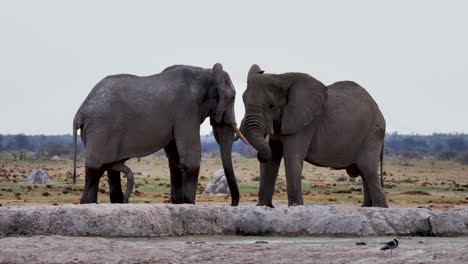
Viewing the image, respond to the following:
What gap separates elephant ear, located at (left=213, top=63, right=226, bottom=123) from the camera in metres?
16.1

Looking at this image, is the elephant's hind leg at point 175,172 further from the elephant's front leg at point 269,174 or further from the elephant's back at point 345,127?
the elephant's back at point 345,127

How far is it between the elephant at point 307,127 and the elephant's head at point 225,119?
464 mm

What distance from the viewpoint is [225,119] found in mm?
Answer: 16344

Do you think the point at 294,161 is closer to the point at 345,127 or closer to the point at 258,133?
the point at 258,133

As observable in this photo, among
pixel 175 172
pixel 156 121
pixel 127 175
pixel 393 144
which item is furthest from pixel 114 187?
pixel 393 144

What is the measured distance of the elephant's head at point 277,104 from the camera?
50.4ft

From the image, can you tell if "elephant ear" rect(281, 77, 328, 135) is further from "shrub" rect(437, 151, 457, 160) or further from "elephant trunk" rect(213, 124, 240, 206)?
"shrub" rect(437, 151, 457, 160)

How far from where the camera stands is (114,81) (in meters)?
15.8

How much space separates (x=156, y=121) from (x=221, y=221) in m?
3.07

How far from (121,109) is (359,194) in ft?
48.9

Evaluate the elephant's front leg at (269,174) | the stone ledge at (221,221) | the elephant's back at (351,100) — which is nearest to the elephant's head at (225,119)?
the elephant's front leg at (269,174)

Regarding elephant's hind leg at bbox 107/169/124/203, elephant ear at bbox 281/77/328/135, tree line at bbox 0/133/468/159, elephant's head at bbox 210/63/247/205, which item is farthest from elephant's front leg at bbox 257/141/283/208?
tree line at bbox 0/133/468/159

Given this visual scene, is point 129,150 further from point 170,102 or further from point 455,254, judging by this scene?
point 455,254

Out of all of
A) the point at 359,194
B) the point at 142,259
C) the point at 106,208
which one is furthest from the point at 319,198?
the point at 142,259
